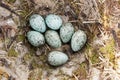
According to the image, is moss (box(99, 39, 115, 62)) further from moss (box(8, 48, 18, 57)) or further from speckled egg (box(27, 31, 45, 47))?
moss (box(8, 48, 18, 57))

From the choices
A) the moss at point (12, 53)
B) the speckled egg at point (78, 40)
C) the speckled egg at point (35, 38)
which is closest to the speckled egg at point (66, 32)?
the speckled egg at point (78, 40)

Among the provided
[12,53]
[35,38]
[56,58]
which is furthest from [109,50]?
[12,53]

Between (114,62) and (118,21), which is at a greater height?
(118,21)

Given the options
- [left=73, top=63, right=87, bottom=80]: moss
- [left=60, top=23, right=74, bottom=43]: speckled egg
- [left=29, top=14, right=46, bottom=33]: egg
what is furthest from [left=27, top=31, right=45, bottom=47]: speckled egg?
[left=73, top=63, right=87, bottom=80]: moss

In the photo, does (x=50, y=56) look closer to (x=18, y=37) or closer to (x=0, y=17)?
(x=18, y=37)

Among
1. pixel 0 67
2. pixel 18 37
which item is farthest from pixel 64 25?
pixel 0 67
